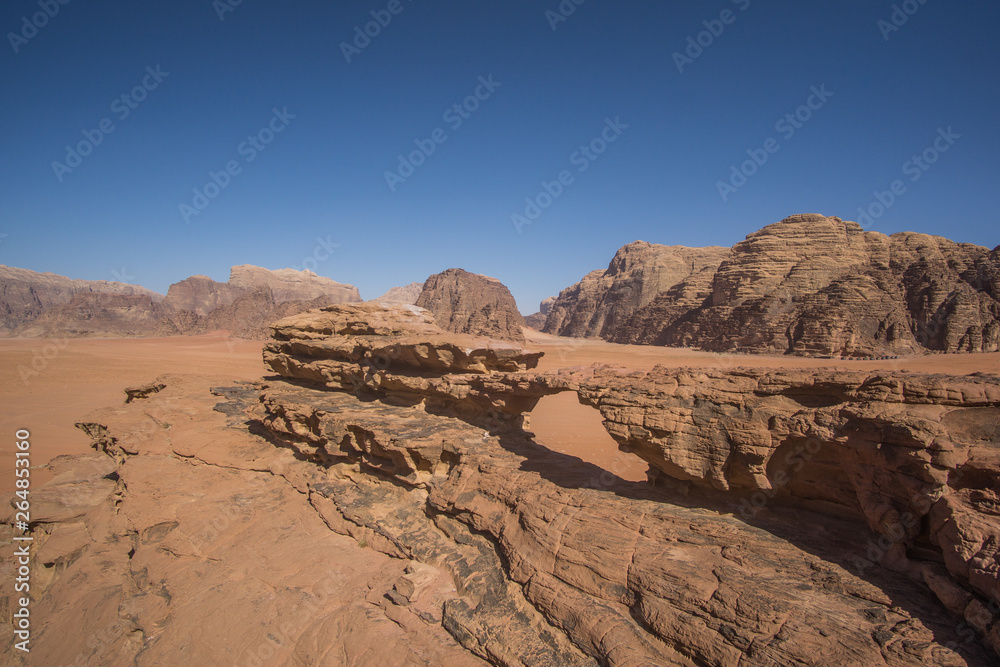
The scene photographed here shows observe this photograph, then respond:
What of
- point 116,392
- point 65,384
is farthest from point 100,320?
point 116,392

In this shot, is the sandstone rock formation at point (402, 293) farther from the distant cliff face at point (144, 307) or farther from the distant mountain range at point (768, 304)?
the distant mountain range at point (768, 304)

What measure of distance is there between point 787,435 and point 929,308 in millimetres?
34431

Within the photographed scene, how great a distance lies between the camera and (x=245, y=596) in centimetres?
499

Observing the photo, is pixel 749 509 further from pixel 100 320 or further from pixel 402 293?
pixel 402 293

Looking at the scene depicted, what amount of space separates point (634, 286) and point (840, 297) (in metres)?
37.0

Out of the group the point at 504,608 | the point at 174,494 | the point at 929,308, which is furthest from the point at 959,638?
the point at 929,308

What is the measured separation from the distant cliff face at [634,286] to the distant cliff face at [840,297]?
14.9m

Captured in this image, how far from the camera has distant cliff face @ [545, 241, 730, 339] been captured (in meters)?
61.9

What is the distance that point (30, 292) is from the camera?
274ft

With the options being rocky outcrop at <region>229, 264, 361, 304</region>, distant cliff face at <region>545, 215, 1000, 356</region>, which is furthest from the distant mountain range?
rocky outcrop at <region>229, 264, 361, 304</region>

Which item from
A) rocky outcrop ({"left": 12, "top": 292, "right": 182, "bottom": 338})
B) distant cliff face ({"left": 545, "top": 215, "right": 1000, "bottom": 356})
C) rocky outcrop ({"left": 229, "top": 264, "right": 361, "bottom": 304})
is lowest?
rocky outcrop ({"left": 12, "top": 292, "right": 182, "bottom": 338})

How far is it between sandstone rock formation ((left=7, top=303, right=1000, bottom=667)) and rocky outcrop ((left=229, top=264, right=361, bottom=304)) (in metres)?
97.7

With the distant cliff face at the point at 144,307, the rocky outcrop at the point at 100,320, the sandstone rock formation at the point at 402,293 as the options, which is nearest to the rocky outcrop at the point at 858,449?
the distant cliff face at the point at 144,307

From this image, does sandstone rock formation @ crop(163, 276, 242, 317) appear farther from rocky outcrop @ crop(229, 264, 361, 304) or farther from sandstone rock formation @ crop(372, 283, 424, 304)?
sandstone rock formation @ crop(372, 283, 424, 304)
